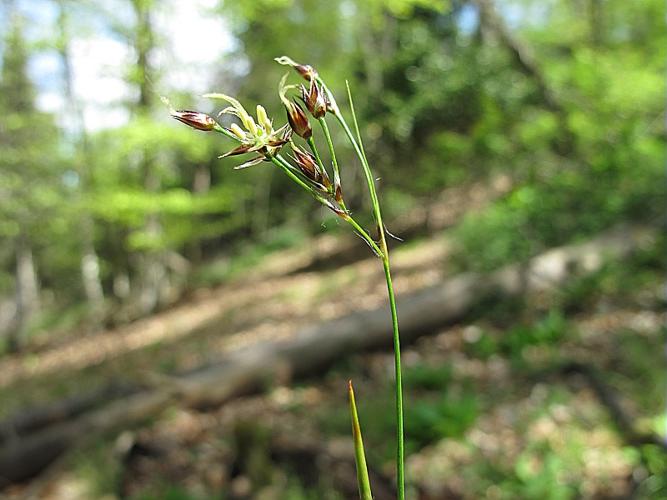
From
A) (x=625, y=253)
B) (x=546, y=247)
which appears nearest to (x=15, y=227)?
(x=546, y=247)

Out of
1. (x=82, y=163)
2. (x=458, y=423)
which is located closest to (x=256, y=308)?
(x=82, y=163)

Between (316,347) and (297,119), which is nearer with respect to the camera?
(297,119)

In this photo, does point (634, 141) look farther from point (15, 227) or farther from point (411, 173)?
point (15, 227)

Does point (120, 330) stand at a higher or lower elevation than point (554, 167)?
lower

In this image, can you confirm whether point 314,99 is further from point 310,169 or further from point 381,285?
point 381,285

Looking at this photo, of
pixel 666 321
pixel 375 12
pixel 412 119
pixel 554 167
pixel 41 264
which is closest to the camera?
pixel 666 321

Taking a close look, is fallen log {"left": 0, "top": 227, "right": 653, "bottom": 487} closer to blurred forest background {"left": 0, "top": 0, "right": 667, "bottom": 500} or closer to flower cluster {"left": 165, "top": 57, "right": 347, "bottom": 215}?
blurred forest background {"left": 0, "top": 0, "right": 667, "bottom": 500}

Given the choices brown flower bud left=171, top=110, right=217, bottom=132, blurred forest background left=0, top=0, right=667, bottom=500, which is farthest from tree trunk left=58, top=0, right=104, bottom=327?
brown flower bud left=171, top=110, right=217, bottom=132
